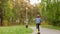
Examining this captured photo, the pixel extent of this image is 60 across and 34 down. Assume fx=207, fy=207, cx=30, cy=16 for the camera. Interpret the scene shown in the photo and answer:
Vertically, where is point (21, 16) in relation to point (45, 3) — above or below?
below

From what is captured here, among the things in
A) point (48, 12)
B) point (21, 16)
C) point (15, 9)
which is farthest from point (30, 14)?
point (48, 12)

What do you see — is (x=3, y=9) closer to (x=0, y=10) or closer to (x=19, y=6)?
(x=0, y=10)

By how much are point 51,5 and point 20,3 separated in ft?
127

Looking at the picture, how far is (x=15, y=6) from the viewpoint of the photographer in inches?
2621

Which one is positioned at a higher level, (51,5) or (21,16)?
(51,5)

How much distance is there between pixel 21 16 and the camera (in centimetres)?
7131

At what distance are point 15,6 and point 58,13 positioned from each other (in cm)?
3503

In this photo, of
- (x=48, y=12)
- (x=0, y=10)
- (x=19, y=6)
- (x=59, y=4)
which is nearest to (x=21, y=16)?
(x=19, y=6)

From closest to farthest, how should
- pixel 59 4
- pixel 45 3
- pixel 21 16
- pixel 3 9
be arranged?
1. pixel 59 4
2. pixel 45 3
3. pixel 3 9
4. pixel 21 16

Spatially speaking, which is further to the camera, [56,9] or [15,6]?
[15,6]

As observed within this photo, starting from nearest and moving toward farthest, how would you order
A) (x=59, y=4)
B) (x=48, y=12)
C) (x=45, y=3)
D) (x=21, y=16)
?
(x=59, y=4) → (x=45, y=3) → (x=48, y=12) → (x=21, y=16)

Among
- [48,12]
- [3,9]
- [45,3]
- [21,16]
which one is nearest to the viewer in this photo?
[45,3]

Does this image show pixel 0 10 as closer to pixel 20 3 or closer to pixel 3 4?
pixel 3 4

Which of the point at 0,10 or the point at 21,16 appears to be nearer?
the point at 0,10
